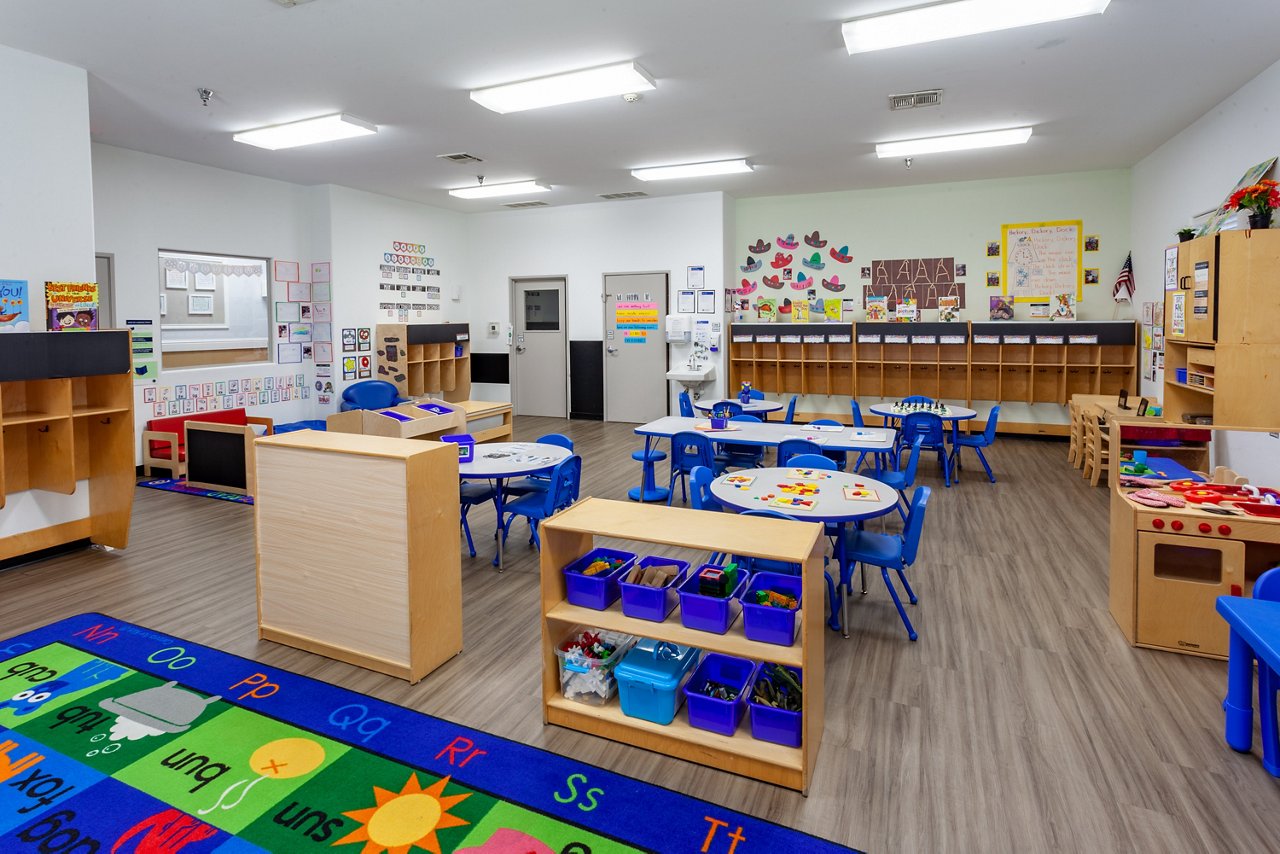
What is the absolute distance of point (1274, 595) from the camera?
2670mm

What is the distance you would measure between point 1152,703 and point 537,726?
252cm

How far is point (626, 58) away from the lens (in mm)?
4812

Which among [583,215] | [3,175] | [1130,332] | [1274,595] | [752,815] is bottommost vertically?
[752,815]

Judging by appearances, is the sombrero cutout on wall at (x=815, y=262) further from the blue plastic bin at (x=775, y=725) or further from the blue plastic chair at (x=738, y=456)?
the blue plastic bin at (x=775, y=725)

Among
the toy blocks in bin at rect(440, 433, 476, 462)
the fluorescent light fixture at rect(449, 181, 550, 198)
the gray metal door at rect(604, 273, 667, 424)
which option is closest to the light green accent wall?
the gray metal door at rect(604, 273, 667, 424)

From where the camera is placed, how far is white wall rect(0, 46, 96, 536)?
4.52 metres

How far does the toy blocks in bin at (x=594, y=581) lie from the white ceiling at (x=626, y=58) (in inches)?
122

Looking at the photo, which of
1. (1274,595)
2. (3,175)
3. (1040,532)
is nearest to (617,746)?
(1274,595)

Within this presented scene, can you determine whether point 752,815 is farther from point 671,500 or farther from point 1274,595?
point 671,500

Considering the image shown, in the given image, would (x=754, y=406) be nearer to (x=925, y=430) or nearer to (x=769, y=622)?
(x=925, y=430)

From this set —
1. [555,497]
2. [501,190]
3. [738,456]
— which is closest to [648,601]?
[555,497]

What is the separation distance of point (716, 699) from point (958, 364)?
26.3 feet

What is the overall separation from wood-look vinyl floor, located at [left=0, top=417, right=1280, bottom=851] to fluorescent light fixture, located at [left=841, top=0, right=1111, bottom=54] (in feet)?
10.7

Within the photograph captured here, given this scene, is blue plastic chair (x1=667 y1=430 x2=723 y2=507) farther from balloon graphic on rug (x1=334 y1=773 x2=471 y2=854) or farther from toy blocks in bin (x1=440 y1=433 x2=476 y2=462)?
balloon graphic on rug (x1=334 y1=773 x2=471 y2=854)
